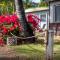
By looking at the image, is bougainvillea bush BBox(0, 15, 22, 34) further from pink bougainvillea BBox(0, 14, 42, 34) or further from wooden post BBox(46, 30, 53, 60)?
wooden post BBox(46, 30, 53, 60)

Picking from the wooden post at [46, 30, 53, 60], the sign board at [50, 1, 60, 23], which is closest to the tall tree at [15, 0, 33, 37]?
the wooden post at [46, 30, 53, 60]

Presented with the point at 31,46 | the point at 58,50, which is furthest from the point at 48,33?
the point at 31,46

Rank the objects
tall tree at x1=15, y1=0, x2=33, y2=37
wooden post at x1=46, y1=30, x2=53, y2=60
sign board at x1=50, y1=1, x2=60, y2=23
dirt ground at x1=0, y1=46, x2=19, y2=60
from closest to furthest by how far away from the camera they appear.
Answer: wooden post at x1=46, y1=30, x2=53, y2=60 → dirt ground at x1=0, y1=46, x2=19, y2=60 → tall tree at x1=15, y1=0, x2=33, y2=37 → sign board at x1=50, y1=1, x2=60, y2=23

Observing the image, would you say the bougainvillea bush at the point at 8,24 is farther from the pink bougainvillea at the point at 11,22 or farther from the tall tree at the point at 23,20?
the tall tree at the point at 23,20

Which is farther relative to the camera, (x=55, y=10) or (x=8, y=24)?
(x=55, y=10)

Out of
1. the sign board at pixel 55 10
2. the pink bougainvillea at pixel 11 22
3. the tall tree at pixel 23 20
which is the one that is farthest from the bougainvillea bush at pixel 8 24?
the sign board at pixel 55 10

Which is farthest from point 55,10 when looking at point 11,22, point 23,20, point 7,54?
point 7,54

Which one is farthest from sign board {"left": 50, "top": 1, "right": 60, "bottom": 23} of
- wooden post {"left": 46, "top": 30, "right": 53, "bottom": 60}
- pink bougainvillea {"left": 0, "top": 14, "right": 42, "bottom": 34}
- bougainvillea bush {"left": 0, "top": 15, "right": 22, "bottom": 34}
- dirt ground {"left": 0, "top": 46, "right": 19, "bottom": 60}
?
wooden post {"left": 46, "top": 30, "right": 53, "bottom": 60}

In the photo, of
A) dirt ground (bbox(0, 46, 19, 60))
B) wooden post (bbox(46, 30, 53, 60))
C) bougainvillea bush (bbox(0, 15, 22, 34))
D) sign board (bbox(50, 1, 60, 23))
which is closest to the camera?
wooden post (bbox(46, 30, 53, 60))

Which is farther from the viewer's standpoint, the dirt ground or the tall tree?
the tall tree

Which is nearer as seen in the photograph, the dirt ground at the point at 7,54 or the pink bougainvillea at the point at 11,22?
the dirt ground at the point at 7,54

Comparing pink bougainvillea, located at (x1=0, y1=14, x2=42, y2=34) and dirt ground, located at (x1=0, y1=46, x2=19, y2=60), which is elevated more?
pink bougainvillea, located at (x1=0, y1=14, x2=42, y2=34)

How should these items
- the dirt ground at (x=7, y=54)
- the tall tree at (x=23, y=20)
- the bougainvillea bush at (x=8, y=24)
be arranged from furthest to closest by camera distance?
the tall tree at (x=23, y=20)
the bougainvillea bush at (x=8, y=24)
the dirt ground at (x=7, y=54)

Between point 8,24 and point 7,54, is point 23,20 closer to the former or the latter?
point 8,24
